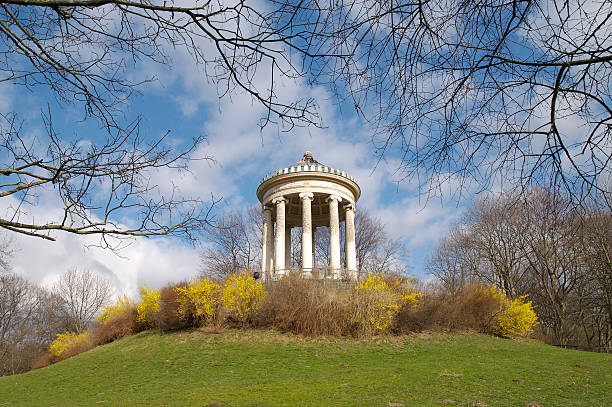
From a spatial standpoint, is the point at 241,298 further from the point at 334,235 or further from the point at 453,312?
the point at 453,312

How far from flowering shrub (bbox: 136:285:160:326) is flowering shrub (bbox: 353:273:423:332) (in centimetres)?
873

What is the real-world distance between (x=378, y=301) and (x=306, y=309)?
2.82 meters

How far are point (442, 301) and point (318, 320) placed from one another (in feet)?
19.7

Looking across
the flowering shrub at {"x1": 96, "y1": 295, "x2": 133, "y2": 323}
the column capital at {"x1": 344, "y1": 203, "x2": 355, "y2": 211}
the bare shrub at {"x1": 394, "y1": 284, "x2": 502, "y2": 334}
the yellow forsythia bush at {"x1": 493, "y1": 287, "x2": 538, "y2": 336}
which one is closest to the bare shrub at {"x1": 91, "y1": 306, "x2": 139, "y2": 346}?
the flowering shrub at {"x1": 96, "y1": 295, "x2": 133, "y2": 323}

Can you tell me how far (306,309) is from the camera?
47.9ft

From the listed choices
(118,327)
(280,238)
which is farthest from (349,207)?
(118,327)

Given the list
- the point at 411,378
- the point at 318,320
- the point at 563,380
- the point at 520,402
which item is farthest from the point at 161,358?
the point at 563,380

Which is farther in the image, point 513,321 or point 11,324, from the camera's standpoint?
point 11,324

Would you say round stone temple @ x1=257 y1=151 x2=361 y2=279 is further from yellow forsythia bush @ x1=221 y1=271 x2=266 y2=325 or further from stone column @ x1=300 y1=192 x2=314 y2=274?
yellow forsythia bush @ x1=221 y1=271 x2=266 y2=325

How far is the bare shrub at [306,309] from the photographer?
46.9 ft

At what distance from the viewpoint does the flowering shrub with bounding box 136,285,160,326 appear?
16.8 metres

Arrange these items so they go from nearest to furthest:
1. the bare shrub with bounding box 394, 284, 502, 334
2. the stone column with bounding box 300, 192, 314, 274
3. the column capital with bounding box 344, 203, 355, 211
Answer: the bare shrub with bounding box 394, 284, 502, 334
the stone column with bounding box 300, 192, 314, 274
the column capital with bounding box 344, 203, 355, 211

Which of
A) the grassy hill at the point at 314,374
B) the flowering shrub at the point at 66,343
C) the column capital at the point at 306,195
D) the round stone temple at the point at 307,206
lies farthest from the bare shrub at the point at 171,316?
the column capital at the point at 306,195

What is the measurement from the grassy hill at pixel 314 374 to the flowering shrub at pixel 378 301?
33.6 inches
